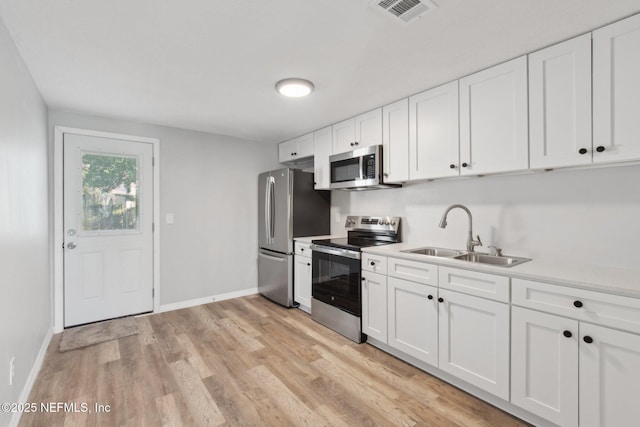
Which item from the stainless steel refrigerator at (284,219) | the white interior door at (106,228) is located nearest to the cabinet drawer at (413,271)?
the stainless steel refrigerator at (284,219)

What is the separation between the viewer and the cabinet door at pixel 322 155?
11.5 feet

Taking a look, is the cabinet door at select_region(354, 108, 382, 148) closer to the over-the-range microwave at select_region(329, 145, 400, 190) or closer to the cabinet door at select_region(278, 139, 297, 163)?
the over-the-range microwave at select_region(329, 145, 400, 190)

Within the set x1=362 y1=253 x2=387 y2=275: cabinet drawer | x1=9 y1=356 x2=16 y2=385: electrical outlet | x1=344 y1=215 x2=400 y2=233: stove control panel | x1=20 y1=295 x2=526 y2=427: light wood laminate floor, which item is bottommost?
x1=20 y1=295 x2=526 y2=427: light wood laminate floor

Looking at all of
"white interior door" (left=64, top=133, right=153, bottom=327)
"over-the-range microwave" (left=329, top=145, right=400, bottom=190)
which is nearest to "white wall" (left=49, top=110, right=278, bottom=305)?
"white interior door" (left=64, top=133, right=153, bottom=327)

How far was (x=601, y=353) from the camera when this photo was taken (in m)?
1.43

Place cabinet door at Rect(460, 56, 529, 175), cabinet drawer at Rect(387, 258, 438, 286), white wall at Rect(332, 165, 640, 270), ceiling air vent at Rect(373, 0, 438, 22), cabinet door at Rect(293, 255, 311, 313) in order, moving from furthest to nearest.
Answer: cabinet door at Rect(293, 255, 311, 313)
cabinet drawer at Rect(387, 258, 438, 286)
cabinet door at Rect(460, 56, 529, 175)
white wall at Rect(332, 165, 640, 270)
ceiling air vent at Rect(373, 0, 438, 22)

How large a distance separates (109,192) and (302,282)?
2411 millimetres

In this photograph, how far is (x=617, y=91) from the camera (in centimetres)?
159

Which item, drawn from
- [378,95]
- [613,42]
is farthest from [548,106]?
[378,95]

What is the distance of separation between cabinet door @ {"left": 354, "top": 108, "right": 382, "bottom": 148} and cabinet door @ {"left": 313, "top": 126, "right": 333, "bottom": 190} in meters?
0.45

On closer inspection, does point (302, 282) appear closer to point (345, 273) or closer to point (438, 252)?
point (345, 273)

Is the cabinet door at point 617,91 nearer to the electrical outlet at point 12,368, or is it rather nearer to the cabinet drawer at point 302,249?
the cabinet drawer at point 302,249

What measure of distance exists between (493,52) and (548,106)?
0.49 m

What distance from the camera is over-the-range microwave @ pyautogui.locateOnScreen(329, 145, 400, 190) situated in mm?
2871
